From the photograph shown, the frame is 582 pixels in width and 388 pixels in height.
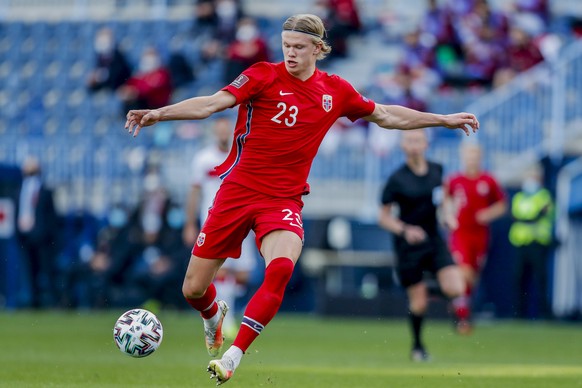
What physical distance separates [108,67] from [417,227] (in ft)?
39.8

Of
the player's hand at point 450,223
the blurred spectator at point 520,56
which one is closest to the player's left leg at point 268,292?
the player's hand at point 450,223

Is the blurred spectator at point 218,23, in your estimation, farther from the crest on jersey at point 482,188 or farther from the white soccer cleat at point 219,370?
the white soccer cleat at point 219,370

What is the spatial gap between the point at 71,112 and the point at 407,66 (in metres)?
6.48

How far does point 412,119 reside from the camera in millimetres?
9430

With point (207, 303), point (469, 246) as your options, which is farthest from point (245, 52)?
point (207, 303)

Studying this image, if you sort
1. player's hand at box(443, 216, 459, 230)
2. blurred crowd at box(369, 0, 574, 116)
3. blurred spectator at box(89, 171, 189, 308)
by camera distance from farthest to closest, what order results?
blurred crowd at box(369, 0, 574, 116)
blurred spectator at box(89, 171, 189, 308)
player's hand at box(443, 216, 459, 230)

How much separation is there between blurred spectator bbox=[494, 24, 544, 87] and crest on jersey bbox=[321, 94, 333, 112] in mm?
12733

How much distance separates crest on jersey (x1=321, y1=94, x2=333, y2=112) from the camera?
29.6 ft

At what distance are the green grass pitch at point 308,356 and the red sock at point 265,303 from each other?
1.14 metres

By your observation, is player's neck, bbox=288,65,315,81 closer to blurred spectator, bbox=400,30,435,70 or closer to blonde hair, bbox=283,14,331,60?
blonde hair, bbox=283,14,331,60

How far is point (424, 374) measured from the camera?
10.6m

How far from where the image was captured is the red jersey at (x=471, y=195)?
17641mm

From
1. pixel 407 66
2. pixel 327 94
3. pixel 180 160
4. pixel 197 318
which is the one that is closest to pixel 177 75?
pixel 180 160

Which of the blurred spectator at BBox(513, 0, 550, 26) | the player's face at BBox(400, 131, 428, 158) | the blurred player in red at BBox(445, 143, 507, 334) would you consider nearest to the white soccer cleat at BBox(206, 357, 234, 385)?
the player's face at BBox(400, 131, 428, 158)
